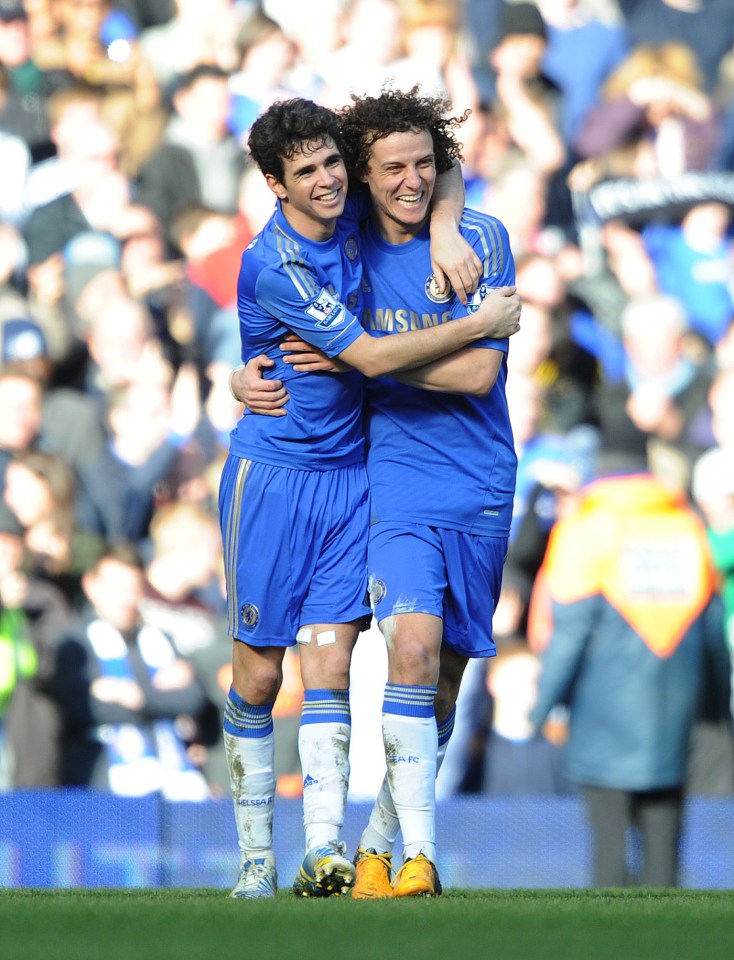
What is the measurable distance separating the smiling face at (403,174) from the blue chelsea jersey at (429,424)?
157 mm

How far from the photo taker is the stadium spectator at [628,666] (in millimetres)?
7773

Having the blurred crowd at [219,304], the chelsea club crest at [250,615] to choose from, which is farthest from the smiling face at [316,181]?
the blurred crowd at [219,304]

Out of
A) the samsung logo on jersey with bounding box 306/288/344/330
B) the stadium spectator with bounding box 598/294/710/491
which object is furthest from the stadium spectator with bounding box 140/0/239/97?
the samsung logo on jersey with bounding box 306/288/344/330

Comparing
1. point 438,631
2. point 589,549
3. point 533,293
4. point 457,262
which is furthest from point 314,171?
point 533,293

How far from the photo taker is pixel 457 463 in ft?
16.3

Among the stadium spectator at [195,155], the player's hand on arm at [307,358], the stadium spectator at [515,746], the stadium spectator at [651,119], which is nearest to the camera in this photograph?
the player's hand on arm at [307,358]

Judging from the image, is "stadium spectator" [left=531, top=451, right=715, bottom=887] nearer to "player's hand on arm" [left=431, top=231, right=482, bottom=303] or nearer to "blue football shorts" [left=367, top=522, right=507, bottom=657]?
"blue football shorts" [left=367, top=522, right=507, bottom=657]

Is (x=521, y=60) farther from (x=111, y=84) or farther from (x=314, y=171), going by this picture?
(x=314, y=171)

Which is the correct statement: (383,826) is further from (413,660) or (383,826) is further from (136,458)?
(136,458)

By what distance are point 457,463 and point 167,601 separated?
13.5ft

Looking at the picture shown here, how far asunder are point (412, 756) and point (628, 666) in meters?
3.49

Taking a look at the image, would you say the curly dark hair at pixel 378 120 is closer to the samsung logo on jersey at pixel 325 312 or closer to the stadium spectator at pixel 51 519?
the samsung logo on jersey at pixel 325 312

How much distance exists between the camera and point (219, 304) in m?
9.23

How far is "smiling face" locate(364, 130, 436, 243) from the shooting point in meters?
4.79
